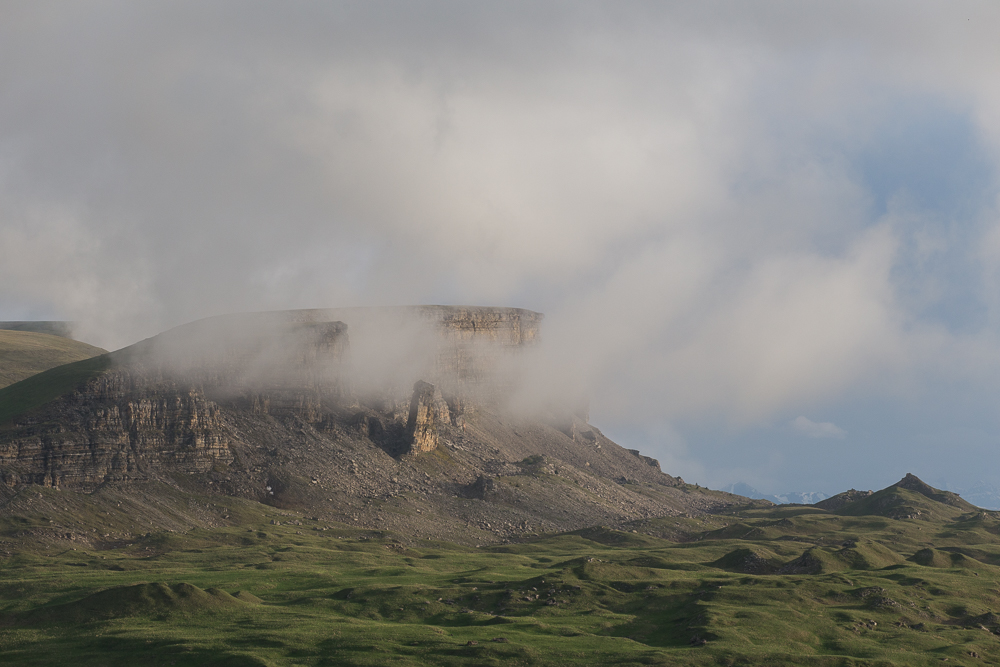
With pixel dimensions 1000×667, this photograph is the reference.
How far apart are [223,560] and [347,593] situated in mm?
54529

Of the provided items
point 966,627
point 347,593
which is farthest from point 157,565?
point 966,627

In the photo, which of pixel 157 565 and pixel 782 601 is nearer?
pixel 782 601

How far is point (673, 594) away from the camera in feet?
463

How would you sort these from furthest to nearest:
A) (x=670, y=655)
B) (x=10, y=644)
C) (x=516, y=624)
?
(x=516, y=624)
(x=10, y=644)
(x=670, y=655)

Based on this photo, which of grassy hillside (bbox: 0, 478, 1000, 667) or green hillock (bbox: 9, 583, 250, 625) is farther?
green hillock (bbox: 9, 583, 250, 625)

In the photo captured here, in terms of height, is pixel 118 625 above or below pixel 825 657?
below

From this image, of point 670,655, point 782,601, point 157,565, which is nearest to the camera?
point 670,655

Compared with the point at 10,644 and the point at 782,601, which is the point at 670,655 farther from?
the point at 10,644

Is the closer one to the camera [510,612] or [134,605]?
[134,605]

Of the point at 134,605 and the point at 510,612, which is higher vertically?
the point at 510,612

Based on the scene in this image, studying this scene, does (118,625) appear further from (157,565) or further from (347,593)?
(157,565)

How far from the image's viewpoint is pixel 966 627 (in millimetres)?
127188

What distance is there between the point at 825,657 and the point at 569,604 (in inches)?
1545

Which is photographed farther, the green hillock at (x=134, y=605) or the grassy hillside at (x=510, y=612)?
the green hillock at (x=134, y=605)
